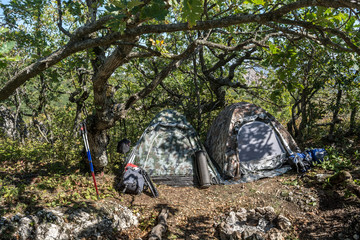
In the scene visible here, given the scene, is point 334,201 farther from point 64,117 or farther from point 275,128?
point 64,117

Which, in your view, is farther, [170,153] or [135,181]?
[170,153]

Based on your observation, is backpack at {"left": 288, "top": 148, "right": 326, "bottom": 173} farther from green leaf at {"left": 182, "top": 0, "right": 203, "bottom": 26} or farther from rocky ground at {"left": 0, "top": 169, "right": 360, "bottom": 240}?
green leaf at {"left": 182, "top": 0, "right": 203, "bottom": 26}

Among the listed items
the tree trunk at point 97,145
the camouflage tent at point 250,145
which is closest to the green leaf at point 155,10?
the tree trunk at point 97,145

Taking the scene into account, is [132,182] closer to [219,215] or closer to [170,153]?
[170,153]

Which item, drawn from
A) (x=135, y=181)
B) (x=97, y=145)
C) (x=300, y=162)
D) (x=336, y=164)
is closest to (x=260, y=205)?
(x=300, y=162)

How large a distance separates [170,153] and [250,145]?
2305 millimetres

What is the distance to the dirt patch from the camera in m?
4.18

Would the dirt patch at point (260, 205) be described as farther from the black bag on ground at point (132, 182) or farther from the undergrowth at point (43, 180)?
the undergrowth at point (43, 180)

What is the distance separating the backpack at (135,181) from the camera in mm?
5461

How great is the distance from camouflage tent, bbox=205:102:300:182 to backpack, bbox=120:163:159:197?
201 cm

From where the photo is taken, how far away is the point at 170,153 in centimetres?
662

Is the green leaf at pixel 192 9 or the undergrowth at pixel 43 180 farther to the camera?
the undergrowth at pixel 43 180

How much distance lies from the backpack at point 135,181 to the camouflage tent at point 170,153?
514mm

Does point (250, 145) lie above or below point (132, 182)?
above
